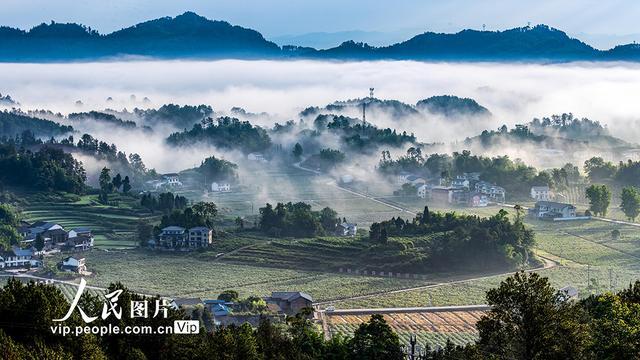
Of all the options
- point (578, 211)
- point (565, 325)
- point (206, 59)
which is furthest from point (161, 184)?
point (206, 59)

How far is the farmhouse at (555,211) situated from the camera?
117 feet

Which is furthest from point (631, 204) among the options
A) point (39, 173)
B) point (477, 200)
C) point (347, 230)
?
point (39, 173)

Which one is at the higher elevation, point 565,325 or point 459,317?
point 565,325

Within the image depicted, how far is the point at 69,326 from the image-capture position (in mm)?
12055

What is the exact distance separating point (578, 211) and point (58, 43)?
308 feet

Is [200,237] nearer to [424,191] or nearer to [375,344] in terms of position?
[424,191]

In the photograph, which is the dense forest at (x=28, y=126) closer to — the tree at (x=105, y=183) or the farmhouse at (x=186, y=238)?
the tree at (x=105, y=183)

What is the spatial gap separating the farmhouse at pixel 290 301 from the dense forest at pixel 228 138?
33.5 meters

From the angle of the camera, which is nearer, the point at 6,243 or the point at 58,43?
the point at 6,243

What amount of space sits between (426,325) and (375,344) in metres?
5.56

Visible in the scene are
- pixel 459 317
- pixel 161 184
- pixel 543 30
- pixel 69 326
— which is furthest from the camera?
pixel 543 30

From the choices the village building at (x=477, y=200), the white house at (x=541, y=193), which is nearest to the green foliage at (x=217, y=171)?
the village building at (x=477, y=200)

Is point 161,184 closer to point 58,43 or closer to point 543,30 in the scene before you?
point 543,30

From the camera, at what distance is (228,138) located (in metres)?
57.3
